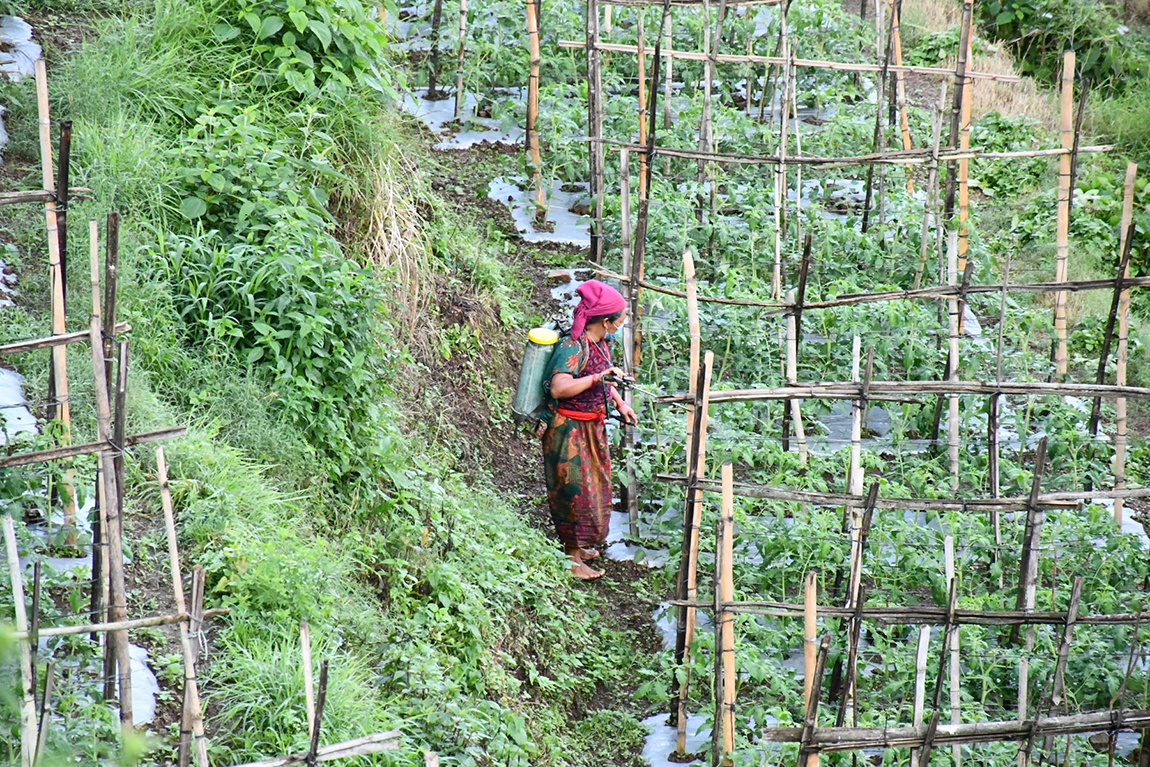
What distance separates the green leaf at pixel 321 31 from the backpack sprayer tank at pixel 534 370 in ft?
6.19

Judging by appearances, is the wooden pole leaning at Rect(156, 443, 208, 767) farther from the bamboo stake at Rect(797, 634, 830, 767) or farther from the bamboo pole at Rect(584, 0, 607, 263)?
the bamboo pole at Rect(584, 0, 607, 263)

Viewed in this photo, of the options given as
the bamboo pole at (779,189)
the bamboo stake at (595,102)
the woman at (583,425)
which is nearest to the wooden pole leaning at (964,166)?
the bamboo pole at (779,189)

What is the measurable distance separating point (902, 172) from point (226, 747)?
651 centimetres

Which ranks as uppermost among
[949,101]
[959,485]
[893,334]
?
[949,101]

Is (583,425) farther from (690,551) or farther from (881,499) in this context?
(881,499)

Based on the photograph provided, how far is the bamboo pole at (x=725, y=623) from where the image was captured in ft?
14.0

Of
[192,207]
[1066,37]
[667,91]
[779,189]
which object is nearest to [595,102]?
[667,91]

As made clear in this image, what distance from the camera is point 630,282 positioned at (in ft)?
19.9

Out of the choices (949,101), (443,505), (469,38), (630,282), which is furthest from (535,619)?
(949,101)

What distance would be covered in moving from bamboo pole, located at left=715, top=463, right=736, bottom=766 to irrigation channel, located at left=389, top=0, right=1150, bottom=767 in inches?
0.4

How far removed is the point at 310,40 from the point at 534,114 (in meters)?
2.06

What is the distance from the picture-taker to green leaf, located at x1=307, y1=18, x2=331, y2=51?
19.9ft

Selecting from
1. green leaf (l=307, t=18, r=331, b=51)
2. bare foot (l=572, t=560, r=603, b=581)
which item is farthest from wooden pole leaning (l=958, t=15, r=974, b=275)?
green leaf (l=307, t=18, r=331, b=51)

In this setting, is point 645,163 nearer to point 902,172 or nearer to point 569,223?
point 569,223
